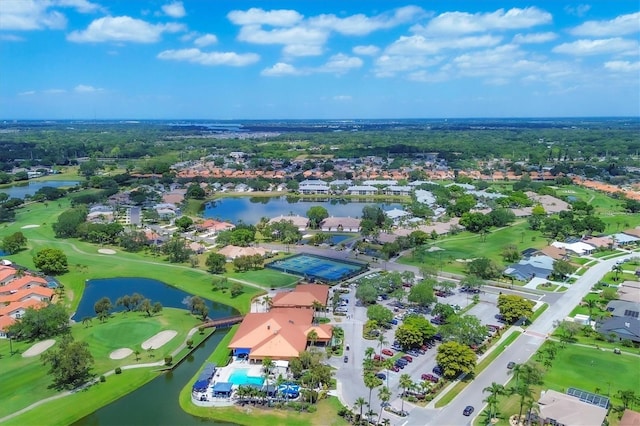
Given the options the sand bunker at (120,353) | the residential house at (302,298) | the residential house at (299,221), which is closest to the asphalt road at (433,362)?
the residential house at (302,298)

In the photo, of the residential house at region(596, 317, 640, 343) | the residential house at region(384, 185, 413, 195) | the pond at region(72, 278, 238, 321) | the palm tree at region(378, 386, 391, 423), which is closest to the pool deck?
the palm tree at region(378, 386, 391, 423)

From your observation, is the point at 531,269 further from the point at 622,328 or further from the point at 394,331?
the point at 394,331

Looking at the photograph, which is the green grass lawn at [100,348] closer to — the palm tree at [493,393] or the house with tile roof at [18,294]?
the house with tile roof at [18,294]

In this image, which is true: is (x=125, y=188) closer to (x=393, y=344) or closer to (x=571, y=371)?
(x=393, y=344)

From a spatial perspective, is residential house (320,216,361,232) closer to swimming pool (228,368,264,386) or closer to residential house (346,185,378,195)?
residential house (346,185,378,195)

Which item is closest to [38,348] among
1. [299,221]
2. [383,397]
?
[383,397]

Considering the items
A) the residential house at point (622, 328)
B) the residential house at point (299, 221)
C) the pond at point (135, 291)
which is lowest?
the pond at point (135, 291)
